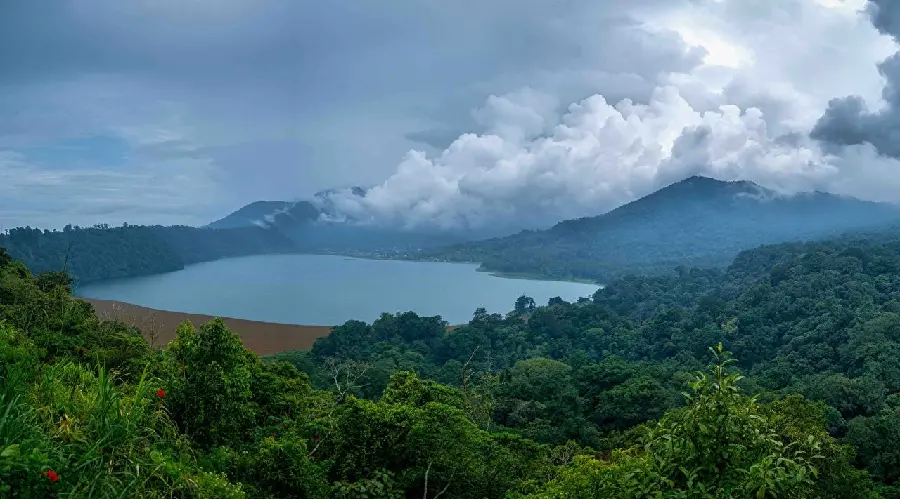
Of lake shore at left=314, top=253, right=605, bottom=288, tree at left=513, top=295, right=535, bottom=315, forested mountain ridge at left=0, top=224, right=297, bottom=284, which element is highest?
forested mountain ridge at left=0, top=224, right=297, bottom=284

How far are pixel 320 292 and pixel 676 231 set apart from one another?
4716 inches

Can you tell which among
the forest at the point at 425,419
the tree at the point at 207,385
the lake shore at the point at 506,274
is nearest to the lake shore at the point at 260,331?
the forest at the point at 425,419

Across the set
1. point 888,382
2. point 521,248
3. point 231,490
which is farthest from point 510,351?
point 521,248

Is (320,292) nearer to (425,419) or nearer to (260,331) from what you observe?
(260,331)

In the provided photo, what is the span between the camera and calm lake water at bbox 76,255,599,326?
60406 mm

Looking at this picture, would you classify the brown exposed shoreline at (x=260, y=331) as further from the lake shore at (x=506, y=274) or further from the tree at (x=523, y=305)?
the lake shore at (x=506, y=274)

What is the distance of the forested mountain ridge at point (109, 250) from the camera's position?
80125 millimetres

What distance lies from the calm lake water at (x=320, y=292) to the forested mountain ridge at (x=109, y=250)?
456 cm

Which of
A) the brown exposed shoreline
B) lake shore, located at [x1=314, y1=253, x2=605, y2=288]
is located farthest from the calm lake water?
the brown exposed shoreline

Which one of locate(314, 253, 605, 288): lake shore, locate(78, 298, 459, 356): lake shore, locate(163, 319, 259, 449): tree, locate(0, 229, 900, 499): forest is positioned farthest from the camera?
locate(314, 253, 605, 288): lake shore

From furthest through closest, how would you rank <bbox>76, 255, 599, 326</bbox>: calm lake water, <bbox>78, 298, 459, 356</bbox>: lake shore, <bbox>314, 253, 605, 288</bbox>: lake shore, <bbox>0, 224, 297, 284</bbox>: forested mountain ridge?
<bbox>314, 253, 605, 288</bbox>: lake shore < <bbox>0, 224, 297, 284</bbox>: forested mountain ridge < <bbox>76, 255, 599, 326</bbox>: calm lake water < <bbox>78, 298, 459, 356</bbox>: lake shore

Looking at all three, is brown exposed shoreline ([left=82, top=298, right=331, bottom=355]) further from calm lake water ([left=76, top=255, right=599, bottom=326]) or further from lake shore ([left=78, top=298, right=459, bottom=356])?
calm lake water ([left=76, top=255, right=599, bottom=326])

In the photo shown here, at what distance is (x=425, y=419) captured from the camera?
856cm

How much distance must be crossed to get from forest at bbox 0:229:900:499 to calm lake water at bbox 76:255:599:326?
78.7ft
